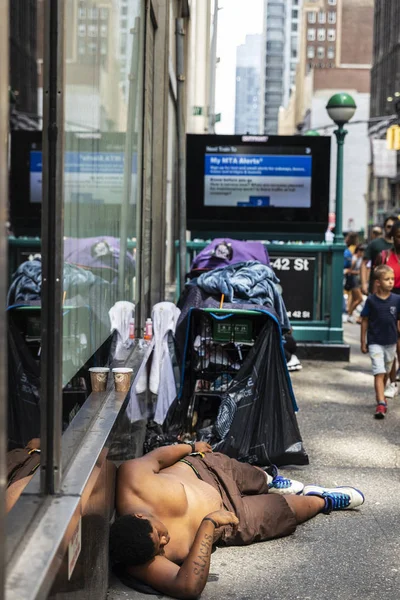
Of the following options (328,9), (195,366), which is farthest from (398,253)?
(328,9)

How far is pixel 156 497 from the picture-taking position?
4.14m

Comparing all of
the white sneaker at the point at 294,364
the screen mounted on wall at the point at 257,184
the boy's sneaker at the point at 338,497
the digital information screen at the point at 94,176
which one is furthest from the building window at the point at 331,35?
the boy's sneaker at the point at 338,497

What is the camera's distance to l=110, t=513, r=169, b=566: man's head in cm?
385

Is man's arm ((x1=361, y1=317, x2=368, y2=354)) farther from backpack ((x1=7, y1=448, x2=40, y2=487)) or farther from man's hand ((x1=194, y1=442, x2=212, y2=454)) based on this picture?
backpack ((x1=7, y1=448, x2=40, y2=487))

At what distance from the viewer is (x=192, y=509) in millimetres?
4336

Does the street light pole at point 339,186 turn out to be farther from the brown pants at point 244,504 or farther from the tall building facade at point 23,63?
the brown pants at point 244,504

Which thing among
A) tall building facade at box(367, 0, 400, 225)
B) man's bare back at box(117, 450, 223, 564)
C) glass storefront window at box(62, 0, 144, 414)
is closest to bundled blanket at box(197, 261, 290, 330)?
glass storefront window at box(62, 0, 144, 414)

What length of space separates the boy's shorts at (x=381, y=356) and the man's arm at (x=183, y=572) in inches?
181

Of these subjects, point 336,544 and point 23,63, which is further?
point 23,63

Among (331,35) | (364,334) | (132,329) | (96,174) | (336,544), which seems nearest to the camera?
(96,174)

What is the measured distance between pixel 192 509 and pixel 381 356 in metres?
4.40

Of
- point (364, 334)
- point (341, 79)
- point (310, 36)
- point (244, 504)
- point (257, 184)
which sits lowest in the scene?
point (244, 504)

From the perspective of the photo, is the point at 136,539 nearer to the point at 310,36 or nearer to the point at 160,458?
the point at 160,458

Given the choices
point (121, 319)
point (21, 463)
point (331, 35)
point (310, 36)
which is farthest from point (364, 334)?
point (331, 35)
